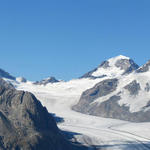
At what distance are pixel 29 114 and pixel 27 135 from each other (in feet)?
36.1

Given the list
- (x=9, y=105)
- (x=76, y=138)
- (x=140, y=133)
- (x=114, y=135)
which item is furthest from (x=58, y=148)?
(x=140, y=133)

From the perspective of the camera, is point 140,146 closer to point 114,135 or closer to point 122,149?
point 122,149

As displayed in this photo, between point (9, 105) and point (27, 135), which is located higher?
point (9, 105)

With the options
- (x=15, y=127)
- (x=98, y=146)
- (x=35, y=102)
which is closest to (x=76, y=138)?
(x=98, y=146)

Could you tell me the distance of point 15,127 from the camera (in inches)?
4798

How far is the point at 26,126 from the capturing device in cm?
12381

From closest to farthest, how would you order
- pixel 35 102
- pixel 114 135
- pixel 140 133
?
pixel 35 102
pixel 114 135
pixel 140 133

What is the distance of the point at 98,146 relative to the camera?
144m

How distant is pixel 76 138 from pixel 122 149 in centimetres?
2178

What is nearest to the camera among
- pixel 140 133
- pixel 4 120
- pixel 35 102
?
pixel 4 120

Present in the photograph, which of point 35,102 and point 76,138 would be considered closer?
point 35,102

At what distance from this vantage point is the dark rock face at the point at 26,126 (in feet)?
375

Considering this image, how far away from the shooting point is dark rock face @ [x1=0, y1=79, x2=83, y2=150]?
114 metres

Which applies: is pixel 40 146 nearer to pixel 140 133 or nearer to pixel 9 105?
pixel 9 105
